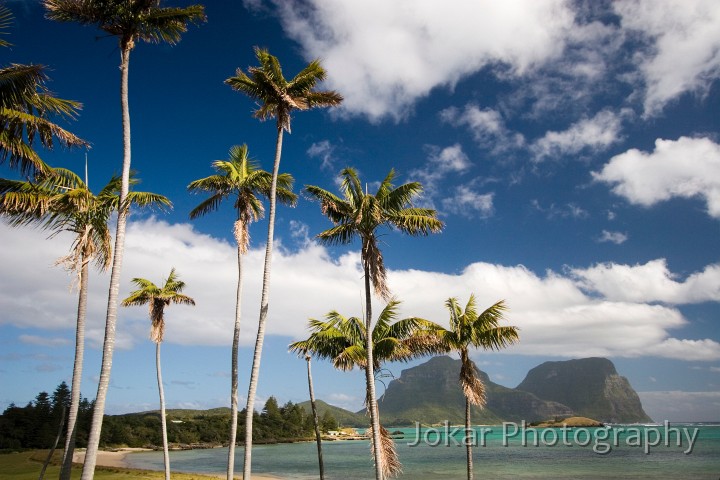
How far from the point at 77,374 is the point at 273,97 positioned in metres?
12.6

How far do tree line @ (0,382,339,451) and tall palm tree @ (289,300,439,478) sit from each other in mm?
36364

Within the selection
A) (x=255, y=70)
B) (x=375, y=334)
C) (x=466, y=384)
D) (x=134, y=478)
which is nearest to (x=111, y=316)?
(x=255, y=70)

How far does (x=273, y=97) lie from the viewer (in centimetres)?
2014

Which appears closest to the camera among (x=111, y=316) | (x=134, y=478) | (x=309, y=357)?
(x=111, y=316)

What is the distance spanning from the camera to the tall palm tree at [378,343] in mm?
21853

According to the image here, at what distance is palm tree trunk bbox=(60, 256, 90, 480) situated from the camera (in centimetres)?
1565

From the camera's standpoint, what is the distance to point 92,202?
60.0 ft

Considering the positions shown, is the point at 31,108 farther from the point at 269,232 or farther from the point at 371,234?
the point at 371,234

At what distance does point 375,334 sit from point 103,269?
1197cm

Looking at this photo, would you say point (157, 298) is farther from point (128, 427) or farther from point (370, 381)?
point (128, 427)

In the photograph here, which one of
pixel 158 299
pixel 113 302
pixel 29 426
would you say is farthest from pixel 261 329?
pixel 29 426

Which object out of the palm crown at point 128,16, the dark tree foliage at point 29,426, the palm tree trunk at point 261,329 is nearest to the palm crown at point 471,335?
the palm tree trunk at point 261,329

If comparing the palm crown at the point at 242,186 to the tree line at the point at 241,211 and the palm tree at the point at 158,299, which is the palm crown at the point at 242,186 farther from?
the palm tree at the point at 158,299

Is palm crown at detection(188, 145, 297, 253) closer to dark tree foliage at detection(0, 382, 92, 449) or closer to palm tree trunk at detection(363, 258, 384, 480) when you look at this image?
palm tree trunk at detection(363, 258, 384, 480)
